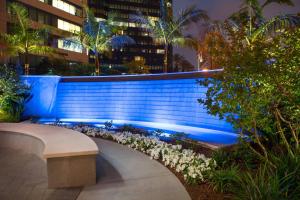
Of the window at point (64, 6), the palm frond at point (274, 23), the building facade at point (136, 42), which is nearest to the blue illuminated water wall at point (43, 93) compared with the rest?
the palm frond at point (274, 23)

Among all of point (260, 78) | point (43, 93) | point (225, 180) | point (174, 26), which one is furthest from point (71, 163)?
point (174, 26)

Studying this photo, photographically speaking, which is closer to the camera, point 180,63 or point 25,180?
point 25,180

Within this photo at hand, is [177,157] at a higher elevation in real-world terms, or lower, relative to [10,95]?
lower

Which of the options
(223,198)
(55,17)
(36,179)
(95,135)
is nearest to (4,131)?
(95,135)

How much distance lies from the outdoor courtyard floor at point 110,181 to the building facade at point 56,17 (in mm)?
36626

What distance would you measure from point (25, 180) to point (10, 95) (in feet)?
33.8

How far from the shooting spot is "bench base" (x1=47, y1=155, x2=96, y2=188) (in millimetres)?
6086

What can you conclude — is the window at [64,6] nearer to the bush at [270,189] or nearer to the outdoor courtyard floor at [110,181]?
the outdoor courtyard floor at [110,181]

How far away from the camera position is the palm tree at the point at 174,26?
955 inches

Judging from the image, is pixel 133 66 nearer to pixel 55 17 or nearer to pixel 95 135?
pixel 55 17

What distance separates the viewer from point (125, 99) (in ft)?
52.4

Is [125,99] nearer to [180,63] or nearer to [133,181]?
[133,181]

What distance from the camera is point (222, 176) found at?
559 centimetres

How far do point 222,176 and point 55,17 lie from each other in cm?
5571
